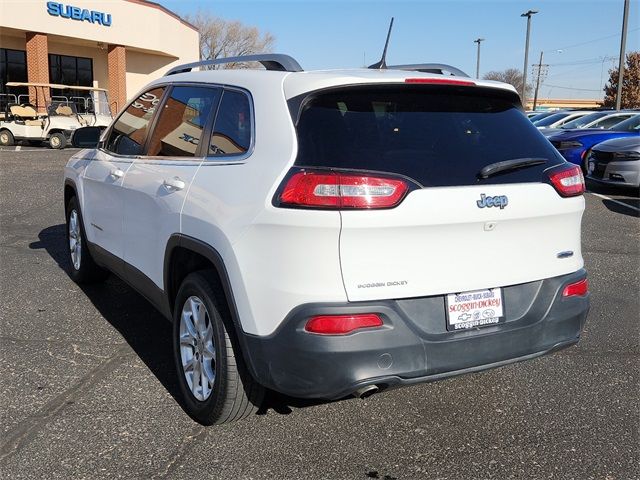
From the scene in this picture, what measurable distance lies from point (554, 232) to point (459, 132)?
690 millimetres

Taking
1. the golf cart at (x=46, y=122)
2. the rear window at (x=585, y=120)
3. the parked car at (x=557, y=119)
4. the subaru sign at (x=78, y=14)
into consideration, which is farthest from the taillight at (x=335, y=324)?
the subaru sign at (x=78, y=14)

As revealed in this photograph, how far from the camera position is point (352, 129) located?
273 cm

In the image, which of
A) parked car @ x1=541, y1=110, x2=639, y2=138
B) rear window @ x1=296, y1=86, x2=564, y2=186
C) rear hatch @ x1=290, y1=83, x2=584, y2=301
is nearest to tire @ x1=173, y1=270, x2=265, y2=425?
rear hatch @ x1=290, y1=83, x2=584, y2=301

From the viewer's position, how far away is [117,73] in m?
33.0

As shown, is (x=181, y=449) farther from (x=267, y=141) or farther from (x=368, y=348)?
(x=267, y=141)

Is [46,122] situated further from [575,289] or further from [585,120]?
[575,289]

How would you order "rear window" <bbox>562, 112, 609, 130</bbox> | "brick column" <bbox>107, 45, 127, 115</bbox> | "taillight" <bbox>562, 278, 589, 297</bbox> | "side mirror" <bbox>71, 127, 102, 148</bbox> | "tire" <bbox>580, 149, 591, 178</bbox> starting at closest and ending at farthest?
"taillight" <bbox>562, 278, 589, 297</bbox> → "side mirror" <bbox>71, 127, 102, 148</bbox> → "tire" <bbox>580, 149, 591, 178</bbox> → "rear window" <bbox>562, 112, 609, 130</bbox> → "brick column" <bbox>107, 45, 127, 115</bbox>

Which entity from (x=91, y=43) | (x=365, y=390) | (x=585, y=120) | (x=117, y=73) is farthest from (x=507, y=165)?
(x=91, y=43)

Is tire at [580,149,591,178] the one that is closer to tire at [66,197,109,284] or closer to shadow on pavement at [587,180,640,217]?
shadow on pavement at [587,180,640,217]

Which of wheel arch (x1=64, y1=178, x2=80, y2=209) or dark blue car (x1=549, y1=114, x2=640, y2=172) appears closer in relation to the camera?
wheel arch (x1=64, y1=178, x2=80, y2=209)

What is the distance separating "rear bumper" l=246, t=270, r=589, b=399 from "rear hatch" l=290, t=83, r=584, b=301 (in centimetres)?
11

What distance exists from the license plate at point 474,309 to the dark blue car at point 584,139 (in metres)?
11.3

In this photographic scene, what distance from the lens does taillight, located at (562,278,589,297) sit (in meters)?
3.09

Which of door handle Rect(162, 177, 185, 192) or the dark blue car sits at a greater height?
door handle Rect(162, 177, 185, 192)
